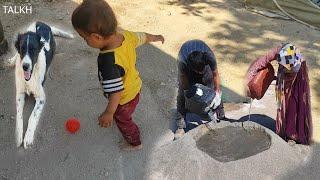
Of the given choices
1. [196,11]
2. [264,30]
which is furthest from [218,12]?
[264,30]

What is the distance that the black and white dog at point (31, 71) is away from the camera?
150 inches

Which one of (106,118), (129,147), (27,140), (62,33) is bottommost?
(27,140)

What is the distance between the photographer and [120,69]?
10.3ft

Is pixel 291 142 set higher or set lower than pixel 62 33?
higher

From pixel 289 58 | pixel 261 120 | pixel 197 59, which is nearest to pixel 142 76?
pixel 261 120

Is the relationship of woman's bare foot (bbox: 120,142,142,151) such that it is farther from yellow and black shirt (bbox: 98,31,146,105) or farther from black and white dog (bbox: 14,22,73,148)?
black and white dog (bbox: 14,22,73,148)

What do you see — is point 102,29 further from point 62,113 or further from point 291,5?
point 291,5

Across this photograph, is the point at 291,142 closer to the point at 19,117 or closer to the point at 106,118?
the point at 106,118

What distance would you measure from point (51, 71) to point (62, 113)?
0.69 m

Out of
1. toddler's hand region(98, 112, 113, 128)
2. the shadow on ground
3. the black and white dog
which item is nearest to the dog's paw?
the black and white dog

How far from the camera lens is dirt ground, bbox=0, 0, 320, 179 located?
12.1ft

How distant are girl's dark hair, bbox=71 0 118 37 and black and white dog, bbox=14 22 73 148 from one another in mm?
1049

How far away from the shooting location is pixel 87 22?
9.30 feet

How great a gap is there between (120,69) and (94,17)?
432 millimetres
